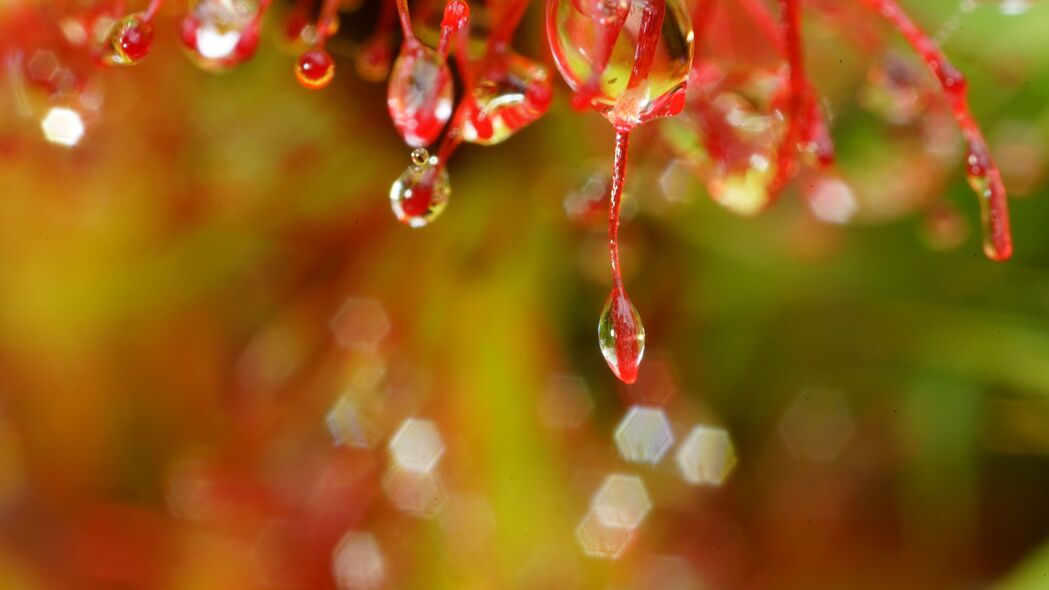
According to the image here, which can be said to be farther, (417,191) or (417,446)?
(417,446)

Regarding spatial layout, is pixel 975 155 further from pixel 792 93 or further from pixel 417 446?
pixel 417 446

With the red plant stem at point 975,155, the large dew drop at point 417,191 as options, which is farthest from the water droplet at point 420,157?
the red plant stem at point 975,155

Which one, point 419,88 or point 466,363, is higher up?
point 419,88

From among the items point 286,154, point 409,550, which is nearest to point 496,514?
point 409,550

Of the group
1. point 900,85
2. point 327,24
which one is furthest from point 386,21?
point 900,85

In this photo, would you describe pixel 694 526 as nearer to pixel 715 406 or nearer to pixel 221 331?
pixel 715 406

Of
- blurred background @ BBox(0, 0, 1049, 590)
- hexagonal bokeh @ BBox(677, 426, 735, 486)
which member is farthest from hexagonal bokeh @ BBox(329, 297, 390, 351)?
hexagonal bokeh @ BBox(677, 426, 735, 486)
